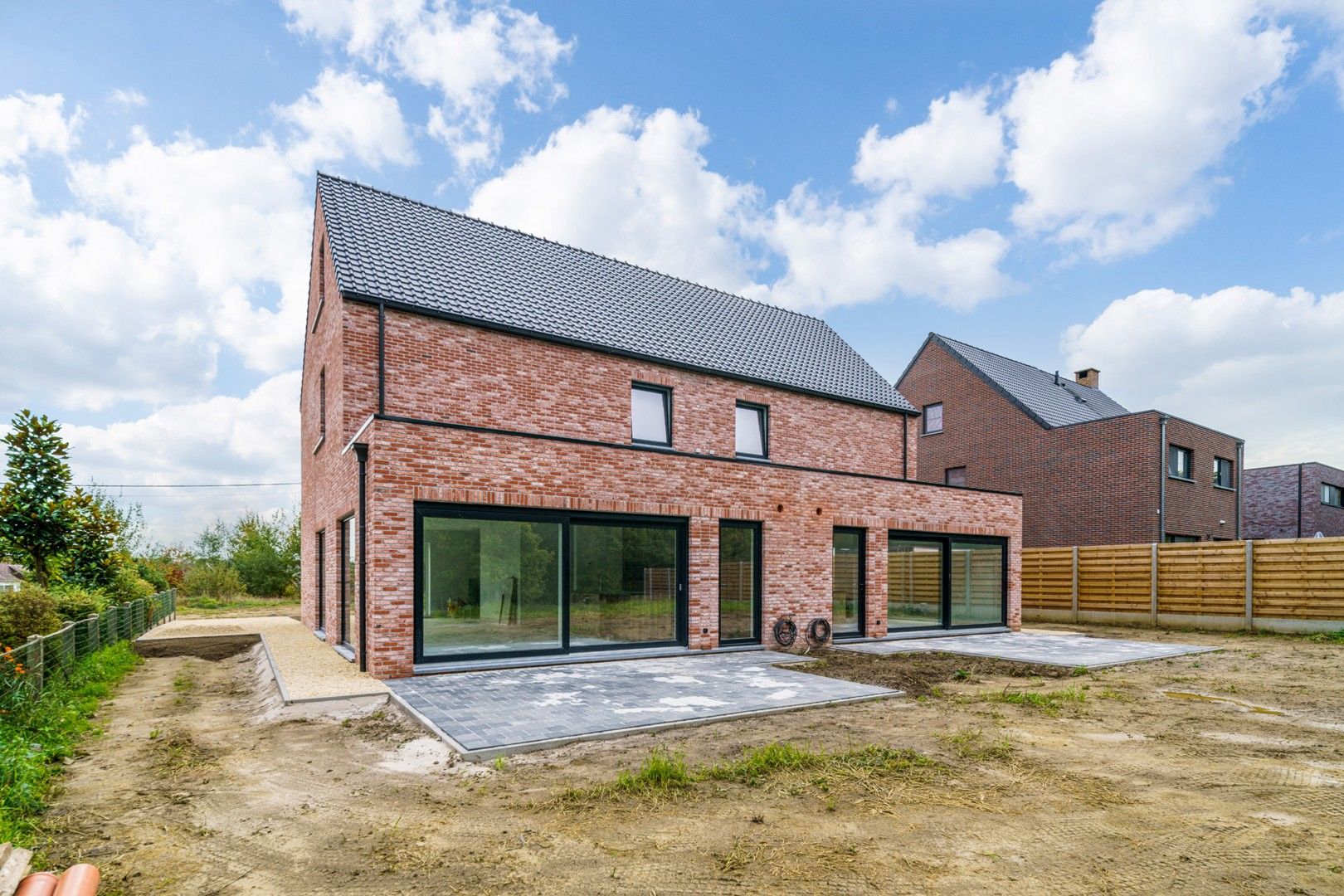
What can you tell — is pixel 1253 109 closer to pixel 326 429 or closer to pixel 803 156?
pixel 803 156

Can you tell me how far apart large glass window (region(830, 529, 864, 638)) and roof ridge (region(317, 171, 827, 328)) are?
7009mm

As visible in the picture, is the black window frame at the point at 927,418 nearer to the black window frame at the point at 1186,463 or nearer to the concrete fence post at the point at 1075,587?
the black window frame at the point at 1186,463

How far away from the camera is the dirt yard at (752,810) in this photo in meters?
3.04

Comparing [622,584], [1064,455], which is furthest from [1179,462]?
[622,584]

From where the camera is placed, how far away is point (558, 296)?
39.7 feet

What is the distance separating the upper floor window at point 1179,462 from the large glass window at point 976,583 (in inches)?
352

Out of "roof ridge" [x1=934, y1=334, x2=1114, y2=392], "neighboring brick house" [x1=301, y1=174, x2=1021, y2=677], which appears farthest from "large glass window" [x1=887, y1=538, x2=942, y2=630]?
"roof ridge" [x1=934, y1=334, x2=1114, y2=392]

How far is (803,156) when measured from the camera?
11.8 m

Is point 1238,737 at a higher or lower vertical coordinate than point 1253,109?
lower

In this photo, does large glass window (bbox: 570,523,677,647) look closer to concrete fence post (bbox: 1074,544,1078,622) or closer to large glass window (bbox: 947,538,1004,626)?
large glass window (bbox: 947,538,1004,626)

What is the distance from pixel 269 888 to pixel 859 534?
1045 centimetres

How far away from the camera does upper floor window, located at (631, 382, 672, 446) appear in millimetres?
11766

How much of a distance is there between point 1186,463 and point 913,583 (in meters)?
13.2

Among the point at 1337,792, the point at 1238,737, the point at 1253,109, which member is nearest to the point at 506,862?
the point at 1337,792
